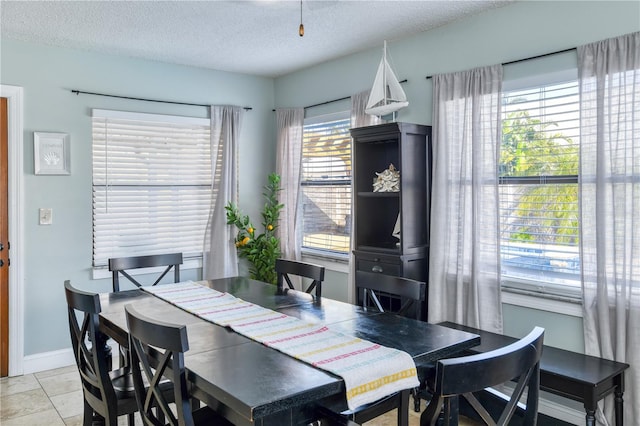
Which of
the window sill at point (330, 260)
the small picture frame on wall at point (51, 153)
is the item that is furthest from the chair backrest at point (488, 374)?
the small picture frame on wall at point (51, 153)

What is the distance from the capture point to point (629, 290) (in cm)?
254

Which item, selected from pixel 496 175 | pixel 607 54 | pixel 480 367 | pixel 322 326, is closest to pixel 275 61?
pixel 496 175

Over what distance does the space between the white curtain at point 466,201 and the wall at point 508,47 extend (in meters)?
0.13

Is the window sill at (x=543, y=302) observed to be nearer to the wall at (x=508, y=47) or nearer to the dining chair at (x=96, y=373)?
the wall at (x=508, y=47)

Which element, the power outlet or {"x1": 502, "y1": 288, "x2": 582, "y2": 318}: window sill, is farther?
the power outlet

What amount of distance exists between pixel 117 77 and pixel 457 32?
289cm

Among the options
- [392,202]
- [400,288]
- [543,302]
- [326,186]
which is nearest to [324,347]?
[400,288]

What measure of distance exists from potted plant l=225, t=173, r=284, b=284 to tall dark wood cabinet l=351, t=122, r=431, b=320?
4.00 feet

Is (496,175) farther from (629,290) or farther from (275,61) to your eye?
(275,61)

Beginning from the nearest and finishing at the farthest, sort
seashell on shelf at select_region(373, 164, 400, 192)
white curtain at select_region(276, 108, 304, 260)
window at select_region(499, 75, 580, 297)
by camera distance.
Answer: window at select_region(499, 75, 580, 297), seashell on shelf at select_region(373, 164, 400, 192), white curtain at select_region(276, 108, 304, 260)

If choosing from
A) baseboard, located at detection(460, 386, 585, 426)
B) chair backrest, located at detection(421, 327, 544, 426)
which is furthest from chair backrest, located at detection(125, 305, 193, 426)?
baseboard, located at detection(460, 386, 585, 426)

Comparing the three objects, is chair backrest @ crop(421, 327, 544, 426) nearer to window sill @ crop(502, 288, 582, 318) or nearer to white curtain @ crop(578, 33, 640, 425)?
white curtain @ crop(578, 33, 640, 425)

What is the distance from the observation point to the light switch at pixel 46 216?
3934 mm

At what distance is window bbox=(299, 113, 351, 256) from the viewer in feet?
14.6
